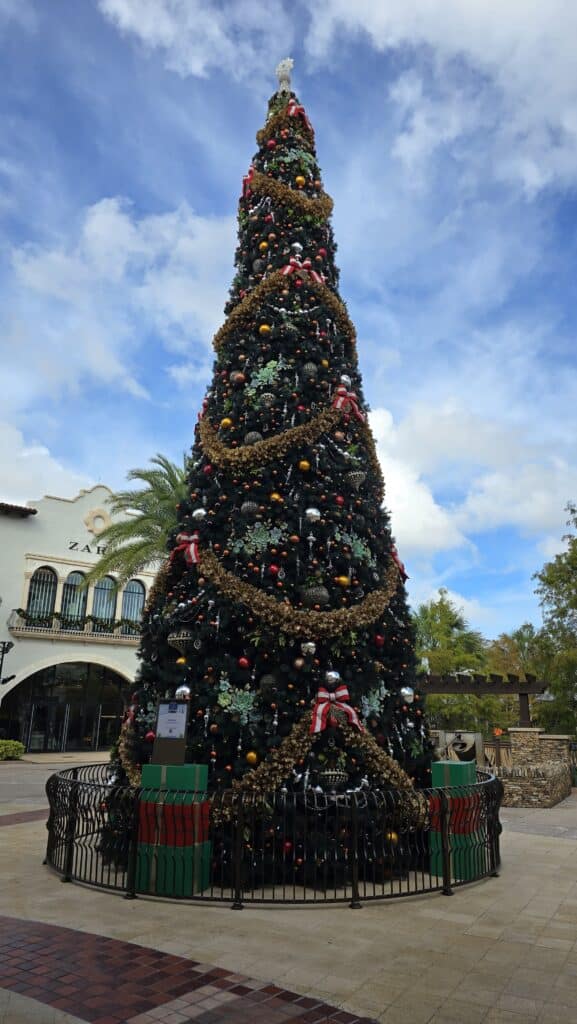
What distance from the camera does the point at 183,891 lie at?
6414 mm

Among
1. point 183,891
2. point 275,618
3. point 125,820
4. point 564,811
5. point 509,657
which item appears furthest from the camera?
point 509,657

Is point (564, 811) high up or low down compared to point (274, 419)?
down

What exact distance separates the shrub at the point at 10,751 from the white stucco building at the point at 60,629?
2605 mm

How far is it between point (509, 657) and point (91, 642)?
84.6 feet

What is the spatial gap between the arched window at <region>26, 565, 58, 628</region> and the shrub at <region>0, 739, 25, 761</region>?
17.1ft

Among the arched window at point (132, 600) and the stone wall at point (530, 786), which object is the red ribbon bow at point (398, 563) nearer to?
the stone wall at point (530, 786)

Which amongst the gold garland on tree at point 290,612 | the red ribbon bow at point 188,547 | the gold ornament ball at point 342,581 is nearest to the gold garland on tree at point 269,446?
the red ribbon bow at point 188,547

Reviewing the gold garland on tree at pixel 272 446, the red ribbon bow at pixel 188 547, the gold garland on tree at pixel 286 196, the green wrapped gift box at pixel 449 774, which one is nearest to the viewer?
the green wrapped gift box at pixel 449 774

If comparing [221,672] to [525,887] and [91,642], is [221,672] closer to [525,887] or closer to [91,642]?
[525,887]

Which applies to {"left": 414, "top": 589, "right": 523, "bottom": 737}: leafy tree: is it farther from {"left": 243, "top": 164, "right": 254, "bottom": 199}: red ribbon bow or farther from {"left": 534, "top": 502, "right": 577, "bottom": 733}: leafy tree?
{"left": 243, "top": 164, "right": 254, "bottom": 199}: red ribbon bow

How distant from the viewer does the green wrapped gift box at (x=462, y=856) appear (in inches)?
289

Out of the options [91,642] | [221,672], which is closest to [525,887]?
[221,672]

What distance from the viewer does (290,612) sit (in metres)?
7.44

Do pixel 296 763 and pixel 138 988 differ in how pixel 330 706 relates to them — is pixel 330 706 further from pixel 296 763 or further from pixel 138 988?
pixel 138 988
